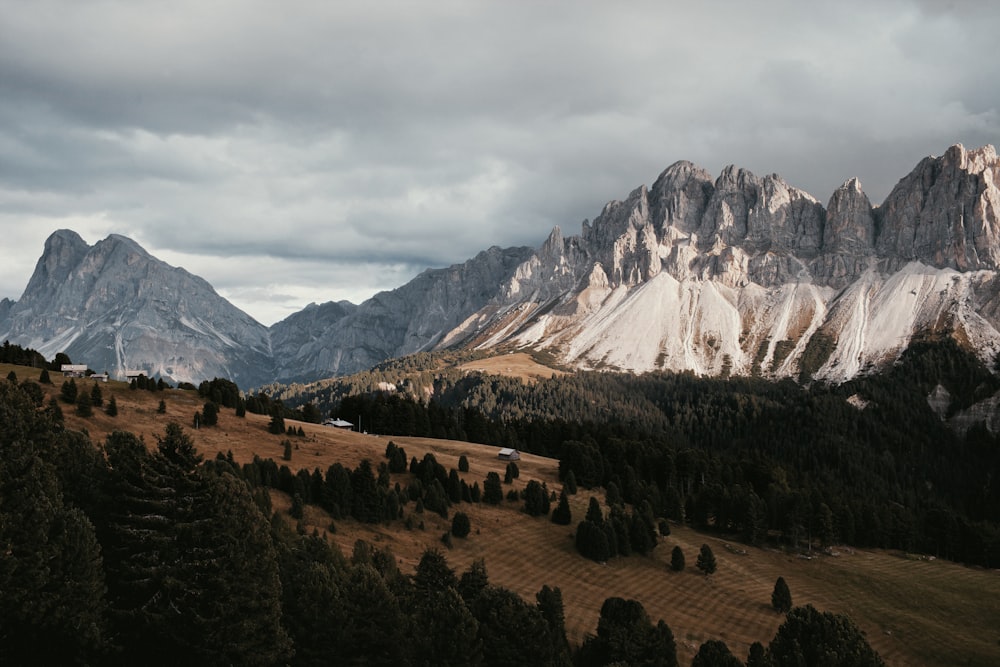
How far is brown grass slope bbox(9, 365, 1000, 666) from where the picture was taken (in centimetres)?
6450

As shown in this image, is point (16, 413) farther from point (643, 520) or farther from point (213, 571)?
point (643, 520)

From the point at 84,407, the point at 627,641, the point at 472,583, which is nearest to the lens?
the point at 627,641

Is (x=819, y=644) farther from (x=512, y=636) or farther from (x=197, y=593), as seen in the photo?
(x=197, y=593)

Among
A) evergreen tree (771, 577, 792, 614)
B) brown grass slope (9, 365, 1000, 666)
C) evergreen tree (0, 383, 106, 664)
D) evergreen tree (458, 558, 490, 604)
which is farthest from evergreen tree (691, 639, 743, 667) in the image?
evergreen tree (0, 383, 106, 664)

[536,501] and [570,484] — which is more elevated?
[570,484]

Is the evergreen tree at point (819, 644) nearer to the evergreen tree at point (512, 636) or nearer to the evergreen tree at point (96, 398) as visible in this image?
the evergreen tree at point (512, 636)

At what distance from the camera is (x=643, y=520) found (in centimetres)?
8569

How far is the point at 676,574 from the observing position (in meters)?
78.6

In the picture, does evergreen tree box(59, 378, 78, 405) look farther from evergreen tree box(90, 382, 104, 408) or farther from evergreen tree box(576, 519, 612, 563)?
evergreen tree box(576, 519, 612, 563)

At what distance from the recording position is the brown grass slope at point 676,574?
212ft

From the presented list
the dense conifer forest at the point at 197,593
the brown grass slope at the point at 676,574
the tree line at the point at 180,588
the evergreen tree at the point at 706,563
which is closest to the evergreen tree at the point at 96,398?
the brown grass slope at the point at 676,574

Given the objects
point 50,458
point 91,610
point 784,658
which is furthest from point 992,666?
point 50,458

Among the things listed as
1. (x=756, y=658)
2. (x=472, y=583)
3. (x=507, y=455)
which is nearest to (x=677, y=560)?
(x=756, y=658)

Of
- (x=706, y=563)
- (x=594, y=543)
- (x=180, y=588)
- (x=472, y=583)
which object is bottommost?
(x=706, y=563)
